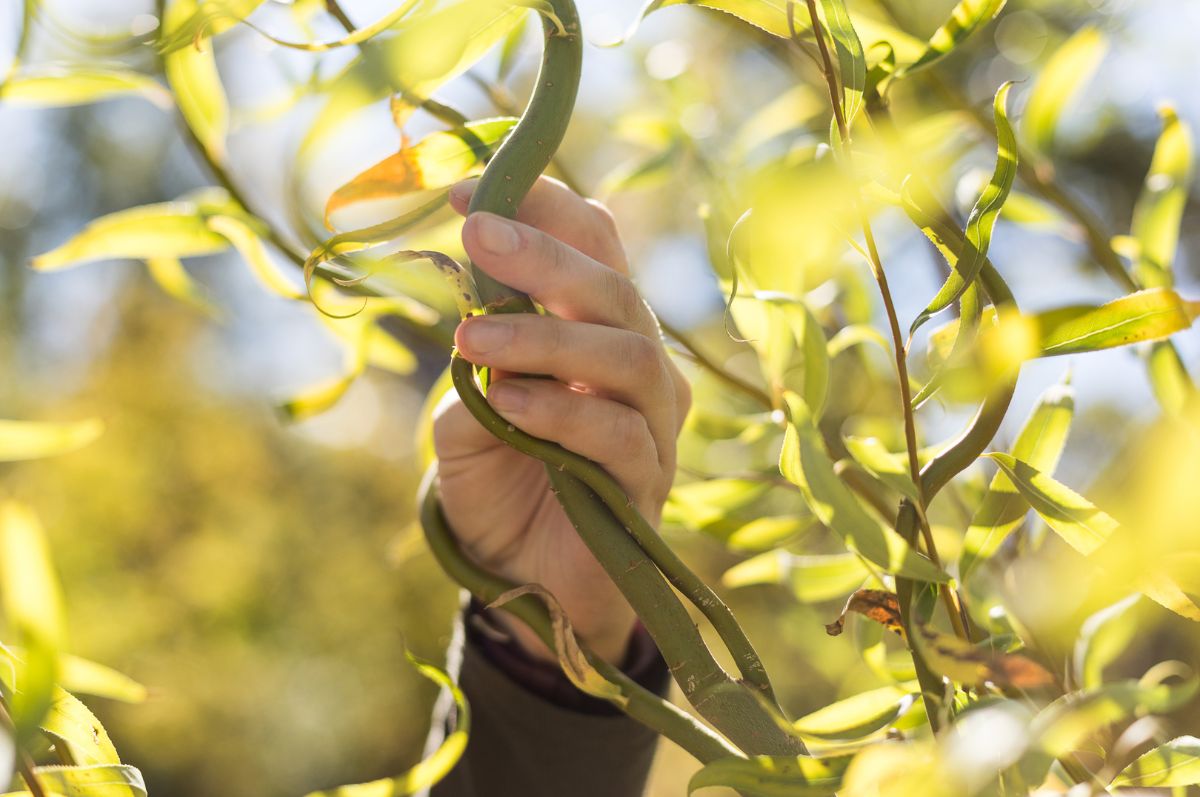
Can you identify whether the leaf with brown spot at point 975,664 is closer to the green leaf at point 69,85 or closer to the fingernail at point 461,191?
the fingernail at point 461,191

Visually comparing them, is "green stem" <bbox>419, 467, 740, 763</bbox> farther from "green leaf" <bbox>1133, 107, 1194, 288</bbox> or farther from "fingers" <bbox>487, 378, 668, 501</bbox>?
"green leaf" <bbox>1133, 107, 1194, 288</bbox>

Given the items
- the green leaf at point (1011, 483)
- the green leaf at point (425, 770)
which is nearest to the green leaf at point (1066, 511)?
the green leaf at point (1011, 483)

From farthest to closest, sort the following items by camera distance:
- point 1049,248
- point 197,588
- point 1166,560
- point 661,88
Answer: point 197,588 → point 1049,248 → point 661,88 → point 1166,560

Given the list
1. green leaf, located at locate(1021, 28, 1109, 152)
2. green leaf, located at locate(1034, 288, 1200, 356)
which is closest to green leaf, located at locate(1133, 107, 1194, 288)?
green leaf, located at locate(1021, 28, 1109, 152)

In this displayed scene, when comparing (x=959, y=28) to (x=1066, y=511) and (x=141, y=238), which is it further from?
(x=141, y=238)

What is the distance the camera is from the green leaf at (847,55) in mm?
183

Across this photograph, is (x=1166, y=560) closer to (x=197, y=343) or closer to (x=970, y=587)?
(x=970, y=587)

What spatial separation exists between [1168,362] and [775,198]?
0.53 ft

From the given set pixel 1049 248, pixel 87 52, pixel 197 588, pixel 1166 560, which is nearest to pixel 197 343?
pixel 197 588

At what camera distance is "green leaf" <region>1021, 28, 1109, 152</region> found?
0.34 meters

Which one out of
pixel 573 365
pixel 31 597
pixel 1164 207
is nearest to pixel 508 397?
pixel 573 365

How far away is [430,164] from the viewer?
223mm

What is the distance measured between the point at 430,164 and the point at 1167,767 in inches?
7.7

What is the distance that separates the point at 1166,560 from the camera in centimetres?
16
